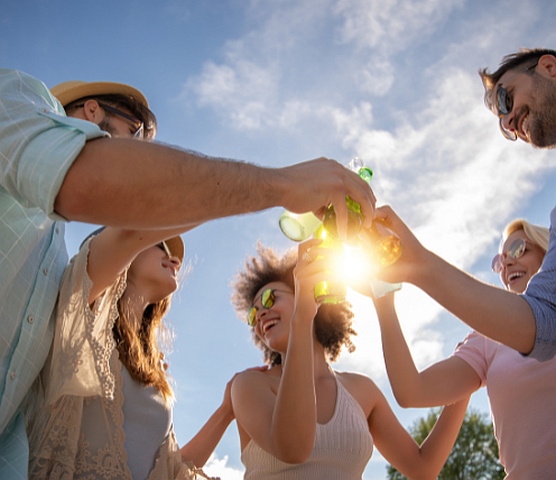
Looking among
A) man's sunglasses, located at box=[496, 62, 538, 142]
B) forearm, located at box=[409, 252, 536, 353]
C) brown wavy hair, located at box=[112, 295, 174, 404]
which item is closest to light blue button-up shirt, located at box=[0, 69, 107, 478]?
brown wavy hair, located at box=[112, 295, 174, 404]

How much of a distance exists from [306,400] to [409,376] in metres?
0.86

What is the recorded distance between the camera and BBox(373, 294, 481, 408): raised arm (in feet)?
11.9

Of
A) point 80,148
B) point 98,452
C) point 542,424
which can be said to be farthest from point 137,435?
point 542,424

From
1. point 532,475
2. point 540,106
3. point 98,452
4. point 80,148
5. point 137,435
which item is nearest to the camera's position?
point 80,148

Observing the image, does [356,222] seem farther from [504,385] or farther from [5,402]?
[504,385]

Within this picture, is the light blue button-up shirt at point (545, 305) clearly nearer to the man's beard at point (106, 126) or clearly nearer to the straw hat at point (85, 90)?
the man's beard at point (106, 126)

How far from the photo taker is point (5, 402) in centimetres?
184

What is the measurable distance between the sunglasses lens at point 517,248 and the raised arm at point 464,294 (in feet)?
4.83

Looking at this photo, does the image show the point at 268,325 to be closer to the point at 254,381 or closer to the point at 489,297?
the point at 254,381

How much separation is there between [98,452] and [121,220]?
1.17 meters

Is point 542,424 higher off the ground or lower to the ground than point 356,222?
lower

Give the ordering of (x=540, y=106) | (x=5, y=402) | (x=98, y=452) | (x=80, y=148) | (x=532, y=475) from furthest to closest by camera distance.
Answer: (x=540, y=106), (x=532, y=475), (x=98, y=452), (x=5, y=402), (x=80, y=148)

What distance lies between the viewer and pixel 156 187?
1.65 m

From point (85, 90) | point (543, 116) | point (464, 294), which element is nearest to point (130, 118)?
point (85, 90)
